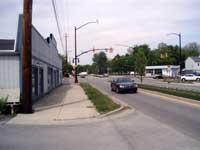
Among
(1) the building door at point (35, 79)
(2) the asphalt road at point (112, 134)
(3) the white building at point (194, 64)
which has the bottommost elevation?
(2) the asphalt road at point (112, 134)

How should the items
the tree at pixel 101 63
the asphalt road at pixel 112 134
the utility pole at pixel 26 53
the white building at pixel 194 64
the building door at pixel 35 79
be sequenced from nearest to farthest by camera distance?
the asphalt road at pixel 112 134 < the utility pole at pixel 26 53 < the building door at pixel 35 79 < the white building at pixel 194 64 < the tree at pixel 101 63

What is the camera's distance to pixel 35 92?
24.9 meters

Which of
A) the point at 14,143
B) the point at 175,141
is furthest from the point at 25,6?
the point at 175,141

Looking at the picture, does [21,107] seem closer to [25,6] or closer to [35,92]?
[25,6]

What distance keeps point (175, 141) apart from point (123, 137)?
152 cm

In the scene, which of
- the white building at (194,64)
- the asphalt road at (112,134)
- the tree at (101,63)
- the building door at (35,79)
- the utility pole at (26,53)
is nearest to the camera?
the asphalt road at (112,134)

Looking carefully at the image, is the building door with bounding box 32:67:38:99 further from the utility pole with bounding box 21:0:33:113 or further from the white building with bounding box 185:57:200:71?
the white building with bounding box 185:57:200:71

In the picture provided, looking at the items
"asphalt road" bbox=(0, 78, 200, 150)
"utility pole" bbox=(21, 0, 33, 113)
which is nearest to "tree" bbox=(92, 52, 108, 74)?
"utility pole" bbox=(21, 0, 33, 113)

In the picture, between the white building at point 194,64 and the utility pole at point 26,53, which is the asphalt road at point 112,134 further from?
the white building at point 194,64

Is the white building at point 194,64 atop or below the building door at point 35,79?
atop

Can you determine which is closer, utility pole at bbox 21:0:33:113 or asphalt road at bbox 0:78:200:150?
asphalt road at bbox 0:78:200:150

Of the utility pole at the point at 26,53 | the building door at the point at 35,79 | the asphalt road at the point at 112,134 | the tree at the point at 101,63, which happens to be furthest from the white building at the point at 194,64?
the asphalt road at the point at 112,134

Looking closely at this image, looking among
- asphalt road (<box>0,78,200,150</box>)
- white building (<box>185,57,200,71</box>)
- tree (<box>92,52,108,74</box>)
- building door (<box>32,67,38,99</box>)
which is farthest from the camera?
tree (<box>92,52,108,74</box>)

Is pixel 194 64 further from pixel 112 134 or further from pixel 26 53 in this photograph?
pixel 112 134
